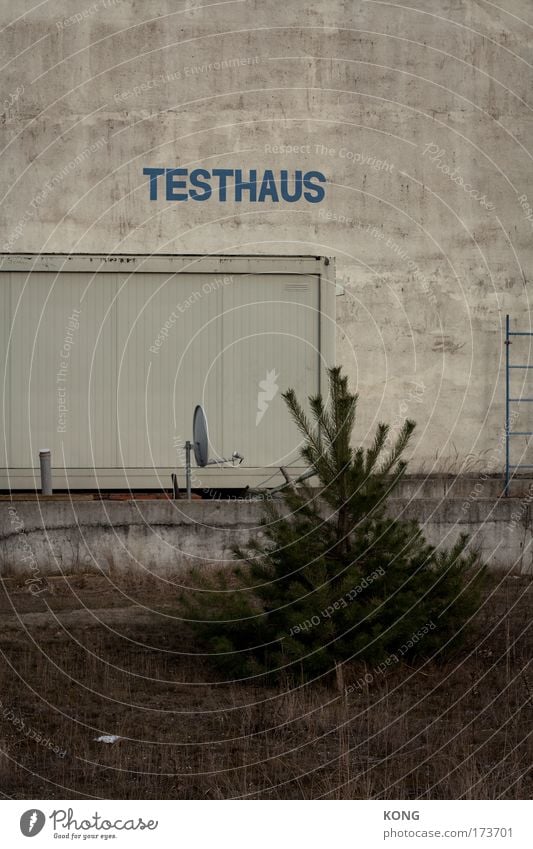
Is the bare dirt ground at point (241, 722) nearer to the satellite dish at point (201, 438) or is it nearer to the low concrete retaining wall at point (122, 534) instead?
the low concrete retaining wall at point (122, 534)

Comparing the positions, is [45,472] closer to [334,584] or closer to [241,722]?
[334,584]

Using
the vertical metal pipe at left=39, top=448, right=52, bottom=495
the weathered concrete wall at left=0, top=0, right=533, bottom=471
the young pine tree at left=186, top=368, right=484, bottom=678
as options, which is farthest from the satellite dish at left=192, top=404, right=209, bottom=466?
the weathered concrete wall at left=0, top=0, right=533, bottom=471

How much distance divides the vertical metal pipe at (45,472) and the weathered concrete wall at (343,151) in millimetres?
3273

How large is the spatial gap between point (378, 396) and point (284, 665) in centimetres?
843

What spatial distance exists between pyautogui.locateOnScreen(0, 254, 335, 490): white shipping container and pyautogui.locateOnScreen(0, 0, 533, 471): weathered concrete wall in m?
0.84

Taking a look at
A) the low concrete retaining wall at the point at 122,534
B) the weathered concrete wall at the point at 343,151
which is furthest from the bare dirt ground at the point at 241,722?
the weathered concrete wall at the point at 343,151

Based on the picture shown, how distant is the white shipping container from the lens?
50.1ft

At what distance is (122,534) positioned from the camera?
1294 cm

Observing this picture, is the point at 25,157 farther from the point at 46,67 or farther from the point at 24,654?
the point at 24,654

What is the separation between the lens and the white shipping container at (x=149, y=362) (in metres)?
15.3

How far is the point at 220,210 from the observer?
1614 centimetres

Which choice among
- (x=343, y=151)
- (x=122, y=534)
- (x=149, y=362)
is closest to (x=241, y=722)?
(x=122, y=534)

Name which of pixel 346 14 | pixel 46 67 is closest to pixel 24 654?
pixel 46 67

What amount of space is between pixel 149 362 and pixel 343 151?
13.3ft
